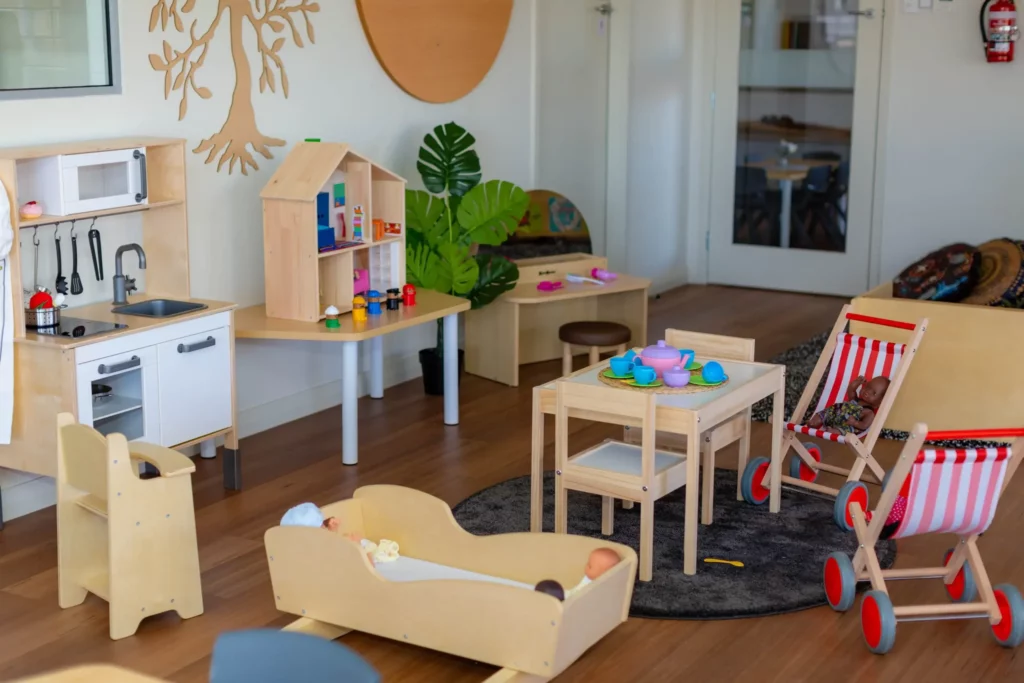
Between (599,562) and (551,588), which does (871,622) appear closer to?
(599,562)

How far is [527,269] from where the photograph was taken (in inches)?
253

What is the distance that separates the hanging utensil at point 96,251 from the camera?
4.54 metres

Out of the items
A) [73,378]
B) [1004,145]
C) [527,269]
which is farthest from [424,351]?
[1004,145]

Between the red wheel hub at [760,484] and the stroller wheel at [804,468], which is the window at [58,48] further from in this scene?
the stroller wheel at [804,468]

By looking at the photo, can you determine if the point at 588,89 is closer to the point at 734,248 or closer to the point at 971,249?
the point at 734,248

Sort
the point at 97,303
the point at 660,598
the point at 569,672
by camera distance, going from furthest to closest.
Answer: the point at 97,303
the point at 660,598
the point at 569,672

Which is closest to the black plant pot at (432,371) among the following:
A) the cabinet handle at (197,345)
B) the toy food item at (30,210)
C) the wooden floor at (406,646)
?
the wooden floor at (406,646)

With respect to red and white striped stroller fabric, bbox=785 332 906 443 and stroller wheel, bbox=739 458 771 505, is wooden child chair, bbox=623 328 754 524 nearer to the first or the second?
stroller wheel, bbox=739 458 771 505

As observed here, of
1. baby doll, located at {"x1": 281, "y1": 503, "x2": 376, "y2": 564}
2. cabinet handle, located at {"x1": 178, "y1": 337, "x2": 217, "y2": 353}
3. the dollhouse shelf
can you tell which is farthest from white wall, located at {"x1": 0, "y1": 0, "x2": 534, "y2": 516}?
baby doll, located at {"x1": 281, "y1": 503, "x2": 376, "y2": 564}


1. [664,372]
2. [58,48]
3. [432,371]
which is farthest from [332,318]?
[664,372]

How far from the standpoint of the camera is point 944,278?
5.72m

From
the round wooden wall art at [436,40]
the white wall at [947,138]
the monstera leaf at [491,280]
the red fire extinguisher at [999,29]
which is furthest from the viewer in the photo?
the white wall at [947,138]

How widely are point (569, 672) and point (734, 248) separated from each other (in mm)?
5779

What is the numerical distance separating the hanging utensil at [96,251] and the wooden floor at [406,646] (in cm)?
88
